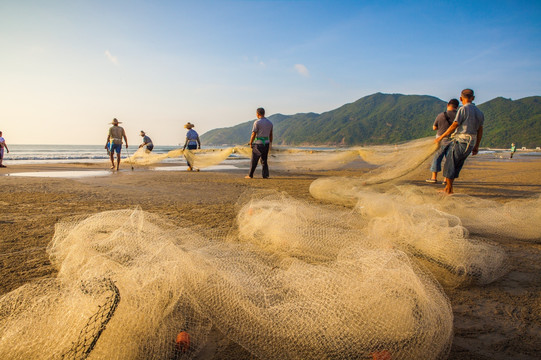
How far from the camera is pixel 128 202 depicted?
498cm

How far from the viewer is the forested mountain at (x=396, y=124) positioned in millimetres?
84438

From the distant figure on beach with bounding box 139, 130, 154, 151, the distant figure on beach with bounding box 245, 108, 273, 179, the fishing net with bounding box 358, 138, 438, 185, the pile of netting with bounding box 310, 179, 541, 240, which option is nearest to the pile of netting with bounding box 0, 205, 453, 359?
the pile of netting with bounding box 310, 179, 541, 240

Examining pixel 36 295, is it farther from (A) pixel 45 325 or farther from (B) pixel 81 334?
(B) pixel 81 334

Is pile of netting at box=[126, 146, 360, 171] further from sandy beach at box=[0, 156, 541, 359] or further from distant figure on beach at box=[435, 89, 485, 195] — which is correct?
sandy beach at box=[0, 156, 541, 359]

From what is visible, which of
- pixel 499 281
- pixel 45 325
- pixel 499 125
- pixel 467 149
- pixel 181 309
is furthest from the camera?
pixel 499 125

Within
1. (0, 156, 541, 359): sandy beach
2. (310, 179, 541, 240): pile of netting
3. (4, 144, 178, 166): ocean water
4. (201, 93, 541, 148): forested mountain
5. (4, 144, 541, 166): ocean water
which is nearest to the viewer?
(0, 156, 541, 359): sandy beach

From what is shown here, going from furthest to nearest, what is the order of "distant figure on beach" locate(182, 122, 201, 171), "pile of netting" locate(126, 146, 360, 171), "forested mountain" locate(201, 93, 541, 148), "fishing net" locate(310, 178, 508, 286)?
"forested mountain" locate(201, 93, 541, 148) < "distant figure on beach" locate(182, 122, 201, 171) < "pile of netting" locate(126, 146, 360, 171) < "fishing net" locate(310, 178, 508, 286)

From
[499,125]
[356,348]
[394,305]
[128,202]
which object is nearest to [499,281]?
[394,305]

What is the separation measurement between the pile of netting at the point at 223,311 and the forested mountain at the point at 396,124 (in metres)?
98.7

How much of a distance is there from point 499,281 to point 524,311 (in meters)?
0.43

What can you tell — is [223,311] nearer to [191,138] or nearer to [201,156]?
[201,156]

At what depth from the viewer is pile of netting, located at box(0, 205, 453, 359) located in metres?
1.15

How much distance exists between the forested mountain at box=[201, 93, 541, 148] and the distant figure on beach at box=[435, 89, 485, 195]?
9313 centimetres

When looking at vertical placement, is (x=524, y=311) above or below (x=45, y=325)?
below
